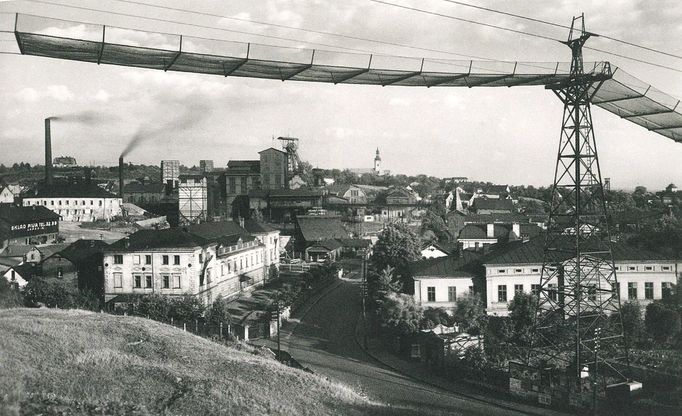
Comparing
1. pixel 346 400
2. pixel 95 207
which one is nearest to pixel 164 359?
pixel 346 400

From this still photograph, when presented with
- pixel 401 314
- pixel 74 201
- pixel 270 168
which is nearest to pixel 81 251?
pixel 74 201

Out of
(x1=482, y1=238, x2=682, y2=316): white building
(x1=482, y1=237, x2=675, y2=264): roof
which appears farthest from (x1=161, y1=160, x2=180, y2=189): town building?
(x1=482, y1=238, x2=682, y2=316): white building

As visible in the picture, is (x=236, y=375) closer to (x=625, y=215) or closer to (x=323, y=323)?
(x=323, y=323)

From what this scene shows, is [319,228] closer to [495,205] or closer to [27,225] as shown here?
[27,225]

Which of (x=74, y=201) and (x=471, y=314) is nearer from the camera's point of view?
(x=471, y=314)

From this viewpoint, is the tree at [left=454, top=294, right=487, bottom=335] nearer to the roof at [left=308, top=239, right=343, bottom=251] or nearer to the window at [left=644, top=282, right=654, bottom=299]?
the window at [left=644, top=282, right=654, bottom=299]

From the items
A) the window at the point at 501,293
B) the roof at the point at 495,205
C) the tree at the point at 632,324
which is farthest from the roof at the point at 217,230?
the roof at the point at 495,205
